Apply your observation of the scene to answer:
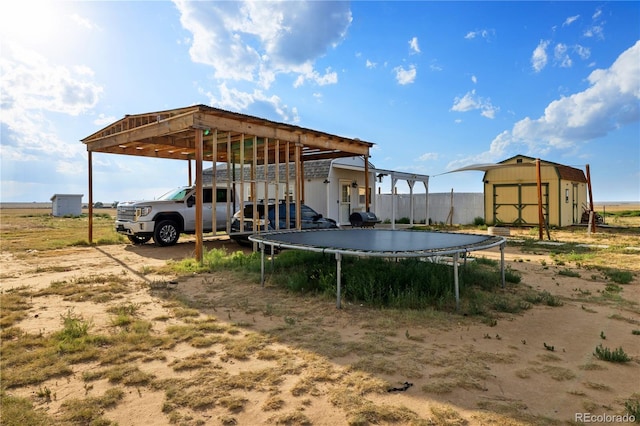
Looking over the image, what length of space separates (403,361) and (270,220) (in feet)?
26.8

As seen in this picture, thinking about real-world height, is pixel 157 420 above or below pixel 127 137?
below

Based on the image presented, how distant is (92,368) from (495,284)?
5.96m

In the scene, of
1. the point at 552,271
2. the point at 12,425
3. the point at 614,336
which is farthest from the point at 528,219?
the point at 12,425

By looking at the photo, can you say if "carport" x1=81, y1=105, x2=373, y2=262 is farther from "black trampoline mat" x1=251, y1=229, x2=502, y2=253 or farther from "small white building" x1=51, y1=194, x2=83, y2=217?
"small white building" x1=51, y1=194, x2=83, y2=217

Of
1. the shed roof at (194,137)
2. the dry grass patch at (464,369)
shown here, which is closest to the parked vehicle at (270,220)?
the shed roof at (194,137)

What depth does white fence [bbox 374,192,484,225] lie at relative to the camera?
2265 centimetres

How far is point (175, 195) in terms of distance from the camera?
1270cm

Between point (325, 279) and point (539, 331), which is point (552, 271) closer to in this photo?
point (539, 331)

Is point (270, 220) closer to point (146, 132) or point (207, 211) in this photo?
point (207, 211)

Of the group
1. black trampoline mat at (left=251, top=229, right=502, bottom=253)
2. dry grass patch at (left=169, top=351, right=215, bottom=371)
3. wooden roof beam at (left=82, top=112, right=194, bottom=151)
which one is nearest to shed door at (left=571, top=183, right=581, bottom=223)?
black trampoline mat at (left=251, top=229, right=502, bottom=253)

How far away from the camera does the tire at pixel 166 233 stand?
12.0 metres

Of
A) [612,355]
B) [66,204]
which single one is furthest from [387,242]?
[66,204]

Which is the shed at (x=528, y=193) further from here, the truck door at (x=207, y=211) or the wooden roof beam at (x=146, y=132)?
the wooden roof beam at (x=146, y=132)

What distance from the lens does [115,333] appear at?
4262 millimetres
